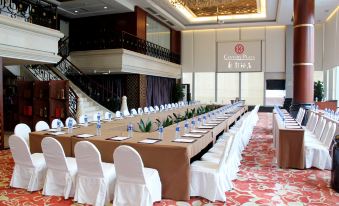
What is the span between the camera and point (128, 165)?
347cm

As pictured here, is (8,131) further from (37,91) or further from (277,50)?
(277,50)

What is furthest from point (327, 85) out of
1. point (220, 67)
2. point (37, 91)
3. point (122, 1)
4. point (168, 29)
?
point (37, 91)

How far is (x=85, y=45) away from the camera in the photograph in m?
13.1

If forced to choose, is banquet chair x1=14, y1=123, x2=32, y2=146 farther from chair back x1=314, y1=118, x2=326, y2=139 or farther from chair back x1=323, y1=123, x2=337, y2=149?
chair back x1=314, y1=118, x2=326, y2=139

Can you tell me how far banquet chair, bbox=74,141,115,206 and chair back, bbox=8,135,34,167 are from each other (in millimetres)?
845

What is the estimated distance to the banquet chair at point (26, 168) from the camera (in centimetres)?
415

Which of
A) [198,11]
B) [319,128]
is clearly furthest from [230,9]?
[319,128]

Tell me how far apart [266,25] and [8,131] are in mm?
14334

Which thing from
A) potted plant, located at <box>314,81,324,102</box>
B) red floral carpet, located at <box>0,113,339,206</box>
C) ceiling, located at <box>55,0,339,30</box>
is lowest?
red floral carpet, located at <box>0,113,339,206</box>

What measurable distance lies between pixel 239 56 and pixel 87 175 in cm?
1576

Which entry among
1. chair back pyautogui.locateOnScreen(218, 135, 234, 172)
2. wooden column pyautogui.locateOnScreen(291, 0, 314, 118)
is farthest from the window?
chair back pyautogui.locateOnScreen(218, 135, 234, 172)

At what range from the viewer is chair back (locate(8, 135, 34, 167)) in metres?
4.09

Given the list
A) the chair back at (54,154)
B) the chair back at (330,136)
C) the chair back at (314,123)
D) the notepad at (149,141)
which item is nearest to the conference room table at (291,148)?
the chair back at (330,136)

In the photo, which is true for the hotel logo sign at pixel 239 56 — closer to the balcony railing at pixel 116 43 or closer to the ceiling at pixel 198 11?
the ceiling at pixel 198 11
